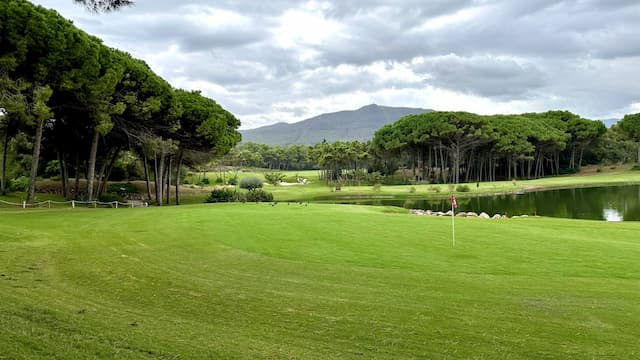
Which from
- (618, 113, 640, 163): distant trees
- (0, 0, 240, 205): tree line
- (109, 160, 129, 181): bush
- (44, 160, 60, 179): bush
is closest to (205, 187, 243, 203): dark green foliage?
(0, 0, 240, 205): tree line

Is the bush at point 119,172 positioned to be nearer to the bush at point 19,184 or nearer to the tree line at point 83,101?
the tree line at point 83,101

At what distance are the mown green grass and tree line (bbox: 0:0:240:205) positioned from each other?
43.8ft

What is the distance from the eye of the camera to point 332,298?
376 inches

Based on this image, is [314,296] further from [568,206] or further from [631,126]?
[631,126]

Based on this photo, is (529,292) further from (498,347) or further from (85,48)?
(85,48)

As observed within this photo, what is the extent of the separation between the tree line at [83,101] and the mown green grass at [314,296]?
13.3 m

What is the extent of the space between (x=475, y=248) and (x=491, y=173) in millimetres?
90732

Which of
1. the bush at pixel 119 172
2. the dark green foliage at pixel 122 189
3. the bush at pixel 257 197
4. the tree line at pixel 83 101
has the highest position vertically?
the tree line at pixel 83 101

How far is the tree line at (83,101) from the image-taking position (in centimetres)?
2702

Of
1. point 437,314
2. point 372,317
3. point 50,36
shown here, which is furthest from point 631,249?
point 50,36

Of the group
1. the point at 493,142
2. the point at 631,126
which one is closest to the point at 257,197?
the point at 493,142

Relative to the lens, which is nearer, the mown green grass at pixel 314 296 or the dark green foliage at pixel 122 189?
the mown green grass at pixel 314 296

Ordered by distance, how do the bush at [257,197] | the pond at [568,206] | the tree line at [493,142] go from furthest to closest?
1. the tree line at [493,142]
2. the bush at [257,197]
3. the pond at [568,206]

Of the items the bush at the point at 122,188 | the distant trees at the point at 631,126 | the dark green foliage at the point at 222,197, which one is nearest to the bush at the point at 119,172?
the bush at the point at 122,188
